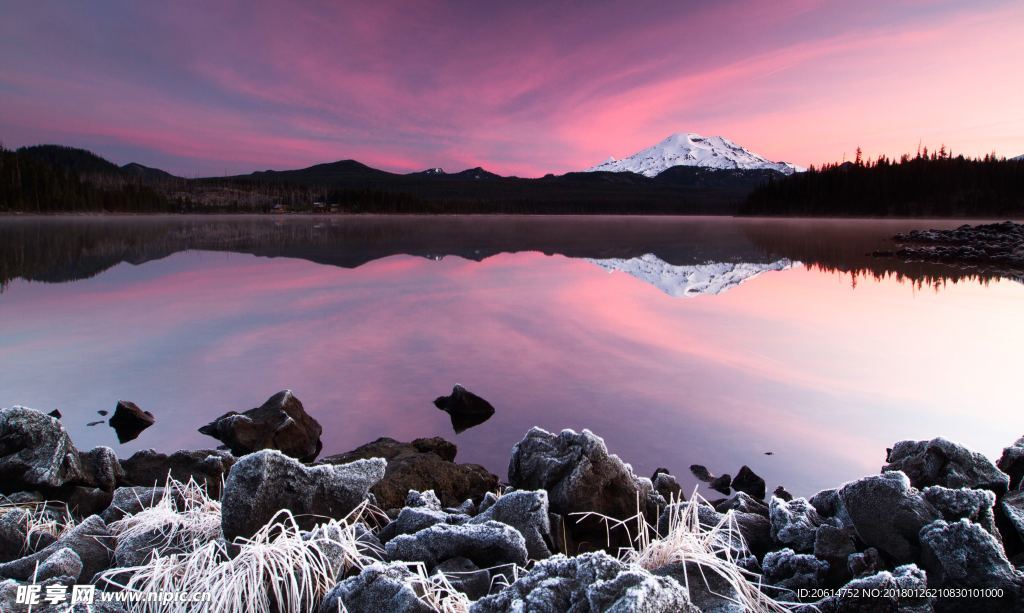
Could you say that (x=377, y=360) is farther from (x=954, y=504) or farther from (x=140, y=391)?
(x=954, y=504)

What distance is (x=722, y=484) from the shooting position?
14.7ft

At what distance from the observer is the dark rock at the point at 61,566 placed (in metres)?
A: 2.22

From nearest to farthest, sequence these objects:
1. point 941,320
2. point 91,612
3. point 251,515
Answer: point 91,612, point 251,515, point 941,320

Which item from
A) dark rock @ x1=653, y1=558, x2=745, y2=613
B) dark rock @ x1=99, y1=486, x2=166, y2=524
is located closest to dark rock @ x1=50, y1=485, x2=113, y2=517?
Result: dark rock @ x1=99, y1=486, x2=166, y2=524

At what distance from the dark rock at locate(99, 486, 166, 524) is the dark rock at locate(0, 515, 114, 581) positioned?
0.35m

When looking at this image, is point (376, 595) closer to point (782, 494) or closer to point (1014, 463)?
point (782, 494)

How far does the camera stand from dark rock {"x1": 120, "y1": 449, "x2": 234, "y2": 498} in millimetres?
4203

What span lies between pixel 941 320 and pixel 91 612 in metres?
12.9

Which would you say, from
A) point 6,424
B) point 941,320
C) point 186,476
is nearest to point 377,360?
point 186,476

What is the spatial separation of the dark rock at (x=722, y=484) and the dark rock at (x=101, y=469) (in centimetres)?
427

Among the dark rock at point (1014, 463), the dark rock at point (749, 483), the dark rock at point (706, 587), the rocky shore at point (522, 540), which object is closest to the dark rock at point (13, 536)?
the rocky shore at point (522, 540)

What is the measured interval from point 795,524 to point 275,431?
4106 millimetres

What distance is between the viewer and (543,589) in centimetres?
178

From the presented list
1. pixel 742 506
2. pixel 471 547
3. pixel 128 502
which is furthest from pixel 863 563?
pixel 128 502
